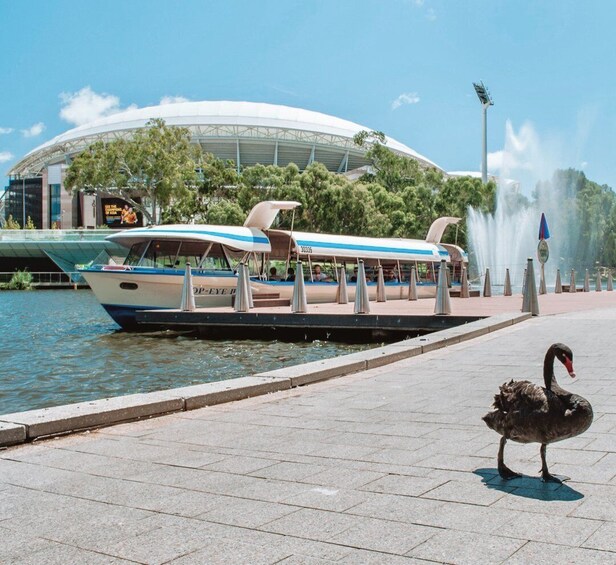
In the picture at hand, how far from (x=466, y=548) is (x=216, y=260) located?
20308 millimetres

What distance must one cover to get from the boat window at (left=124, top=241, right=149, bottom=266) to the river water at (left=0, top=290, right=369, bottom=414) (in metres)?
2.19

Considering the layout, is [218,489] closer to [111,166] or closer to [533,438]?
[533,438]

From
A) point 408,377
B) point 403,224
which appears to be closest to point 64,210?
point 403,224

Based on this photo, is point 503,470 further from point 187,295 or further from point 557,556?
point 187,295

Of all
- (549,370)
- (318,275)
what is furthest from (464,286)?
(549,370)

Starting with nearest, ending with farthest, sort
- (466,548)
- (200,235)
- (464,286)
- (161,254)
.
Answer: (466,548)
(161,254)
(200,235)
(464,286)

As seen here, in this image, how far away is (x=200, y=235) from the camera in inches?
891

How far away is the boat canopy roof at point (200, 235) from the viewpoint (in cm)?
2252

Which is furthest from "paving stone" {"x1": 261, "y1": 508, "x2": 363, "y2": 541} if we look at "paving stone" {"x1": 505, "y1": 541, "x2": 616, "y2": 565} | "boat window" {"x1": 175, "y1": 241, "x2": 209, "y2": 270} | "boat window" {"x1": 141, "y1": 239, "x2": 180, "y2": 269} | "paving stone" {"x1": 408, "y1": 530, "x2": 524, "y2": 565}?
"boat window" {"x1": 175, "y1": 241, "x2": 209, "y2": 270}

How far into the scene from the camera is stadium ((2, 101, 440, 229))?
94.5 meters

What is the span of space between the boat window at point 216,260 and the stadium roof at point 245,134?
69.1 m

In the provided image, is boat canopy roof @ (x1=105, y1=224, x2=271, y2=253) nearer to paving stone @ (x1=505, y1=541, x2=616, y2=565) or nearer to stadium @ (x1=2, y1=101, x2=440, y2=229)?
paving stone @ (x1=505, y1=541, x2=616, y2=565)

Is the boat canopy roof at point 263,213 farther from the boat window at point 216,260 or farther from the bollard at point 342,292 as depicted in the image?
the bollard at point 342,292

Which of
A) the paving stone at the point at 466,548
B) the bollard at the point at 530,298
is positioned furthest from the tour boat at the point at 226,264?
the paving stone at the point at 466,548
